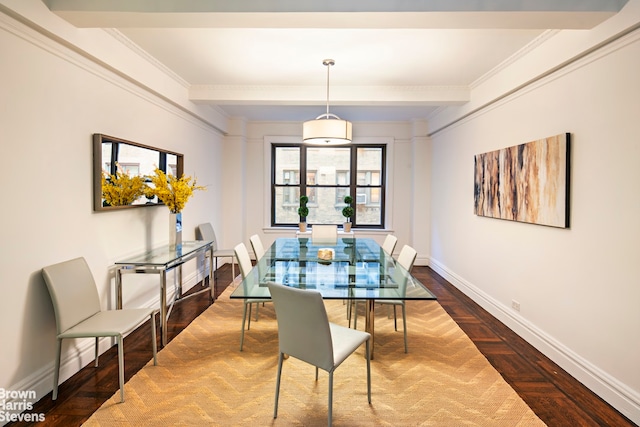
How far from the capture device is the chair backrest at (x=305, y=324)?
185 centimetres


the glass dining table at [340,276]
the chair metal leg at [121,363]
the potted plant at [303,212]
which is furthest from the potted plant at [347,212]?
the chair metal leg at [121,363]

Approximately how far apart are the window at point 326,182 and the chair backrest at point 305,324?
4.80 meters

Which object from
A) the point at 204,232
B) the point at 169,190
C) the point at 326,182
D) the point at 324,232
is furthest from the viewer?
the point at 326,182

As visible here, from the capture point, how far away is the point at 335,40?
9.86ft

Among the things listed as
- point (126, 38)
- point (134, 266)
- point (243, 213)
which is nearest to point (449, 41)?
point (126, 38)

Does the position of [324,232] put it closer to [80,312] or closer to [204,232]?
[204,232]

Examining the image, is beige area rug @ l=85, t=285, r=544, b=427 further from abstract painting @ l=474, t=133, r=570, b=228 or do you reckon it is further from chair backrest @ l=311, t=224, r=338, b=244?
chair backrest @ l=311, t=224, r=338, b=244

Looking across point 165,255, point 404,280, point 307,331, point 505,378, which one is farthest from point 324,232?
point 307,331

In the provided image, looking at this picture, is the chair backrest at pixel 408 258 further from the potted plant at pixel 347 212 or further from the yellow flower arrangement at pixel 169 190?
the potted plant at pixel 347 212

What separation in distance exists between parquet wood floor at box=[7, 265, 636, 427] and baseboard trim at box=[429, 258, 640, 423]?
0.04m

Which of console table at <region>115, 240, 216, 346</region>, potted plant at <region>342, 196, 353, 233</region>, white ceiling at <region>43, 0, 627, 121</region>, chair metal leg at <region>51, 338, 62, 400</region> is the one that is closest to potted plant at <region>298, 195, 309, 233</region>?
potted plant at <region>342, 196, 353, 233</region>

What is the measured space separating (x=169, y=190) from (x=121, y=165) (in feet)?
1.93

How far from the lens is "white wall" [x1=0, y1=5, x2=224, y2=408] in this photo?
2.04 m

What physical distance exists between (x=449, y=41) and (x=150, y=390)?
3.50 metres
